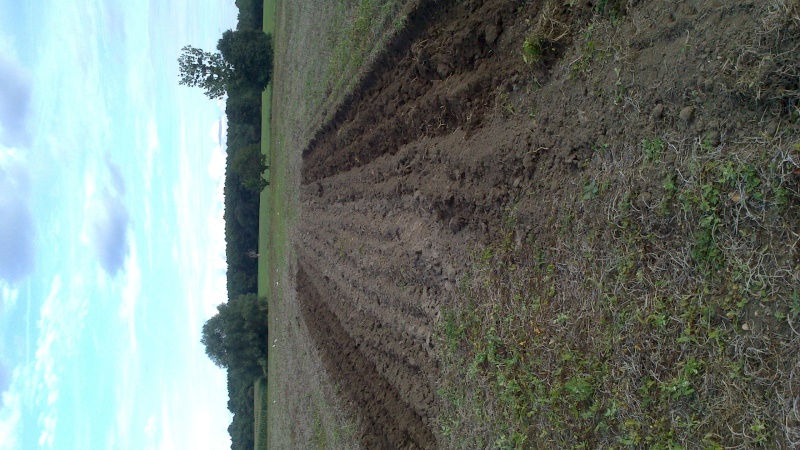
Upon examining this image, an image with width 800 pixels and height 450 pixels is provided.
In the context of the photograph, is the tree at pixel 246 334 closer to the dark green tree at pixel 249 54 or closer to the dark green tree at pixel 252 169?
the dark green tree at pixel 252 169

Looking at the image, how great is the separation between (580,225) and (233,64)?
73.9ft

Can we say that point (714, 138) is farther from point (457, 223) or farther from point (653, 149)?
point (457, 223)

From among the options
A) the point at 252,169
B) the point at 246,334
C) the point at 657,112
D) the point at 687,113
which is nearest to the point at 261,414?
the point at 246,334

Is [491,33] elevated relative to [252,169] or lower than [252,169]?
lower

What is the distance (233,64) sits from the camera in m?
23.8

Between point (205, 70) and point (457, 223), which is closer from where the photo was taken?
point (457, 223)

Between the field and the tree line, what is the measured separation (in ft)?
50.7

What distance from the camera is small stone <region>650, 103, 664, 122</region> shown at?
383cm

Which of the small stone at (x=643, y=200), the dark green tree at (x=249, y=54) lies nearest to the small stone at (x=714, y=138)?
the small stone at (x=643, y=200)

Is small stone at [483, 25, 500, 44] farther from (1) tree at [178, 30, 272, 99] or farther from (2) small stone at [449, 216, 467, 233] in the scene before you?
(1) tree at [178, 30, 272, 99]

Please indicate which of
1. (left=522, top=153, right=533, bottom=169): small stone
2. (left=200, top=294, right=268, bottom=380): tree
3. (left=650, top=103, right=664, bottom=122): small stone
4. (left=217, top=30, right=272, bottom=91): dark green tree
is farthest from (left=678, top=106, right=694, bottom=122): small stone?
(left=200, top=294, right=268, bottom=380): tree

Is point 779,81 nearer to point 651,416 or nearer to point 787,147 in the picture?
point 787,147

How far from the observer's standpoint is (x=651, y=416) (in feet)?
12.8

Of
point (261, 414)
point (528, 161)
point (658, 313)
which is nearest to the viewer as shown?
point (658, 313)
